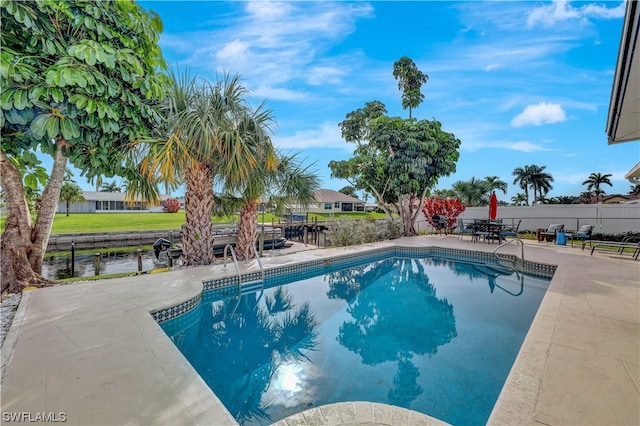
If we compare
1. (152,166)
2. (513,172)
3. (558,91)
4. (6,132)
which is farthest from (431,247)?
(513,172)

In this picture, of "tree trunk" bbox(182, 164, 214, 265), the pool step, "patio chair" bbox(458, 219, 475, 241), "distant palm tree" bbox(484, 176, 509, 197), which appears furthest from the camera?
"distant palm tree" bbox(484, 176, 509, 197)

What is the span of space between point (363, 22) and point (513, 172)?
4301 centimetres

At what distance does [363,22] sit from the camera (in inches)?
391

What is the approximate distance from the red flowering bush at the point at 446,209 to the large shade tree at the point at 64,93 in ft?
49.3

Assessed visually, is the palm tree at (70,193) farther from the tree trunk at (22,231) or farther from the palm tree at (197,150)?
the palm tree at (197,150)

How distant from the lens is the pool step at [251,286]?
23.2 ft

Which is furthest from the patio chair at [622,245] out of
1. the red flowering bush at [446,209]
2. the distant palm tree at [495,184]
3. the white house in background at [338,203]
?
the white house in background at [338,203]

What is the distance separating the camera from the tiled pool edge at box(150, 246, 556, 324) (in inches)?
203

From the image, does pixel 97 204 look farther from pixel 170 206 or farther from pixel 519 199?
pixel 519 199

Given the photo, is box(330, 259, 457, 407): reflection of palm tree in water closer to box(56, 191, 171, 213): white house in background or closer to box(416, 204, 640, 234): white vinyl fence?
box(416, 204, 640, 234): white vinyl fence

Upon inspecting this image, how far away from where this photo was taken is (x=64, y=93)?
447 cm

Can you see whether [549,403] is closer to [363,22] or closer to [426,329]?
[426,329]

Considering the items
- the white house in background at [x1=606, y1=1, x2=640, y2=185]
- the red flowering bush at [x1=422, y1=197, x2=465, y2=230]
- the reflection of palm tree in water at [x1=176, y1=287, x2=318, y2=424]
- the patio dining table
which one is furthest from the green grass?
the white house in background at [x1=606, y1=1, x2=640, y2=185]

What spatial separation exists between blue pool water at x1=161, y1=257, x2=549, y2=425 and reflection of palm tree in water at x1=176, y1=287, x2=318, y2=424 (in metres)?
0.02
